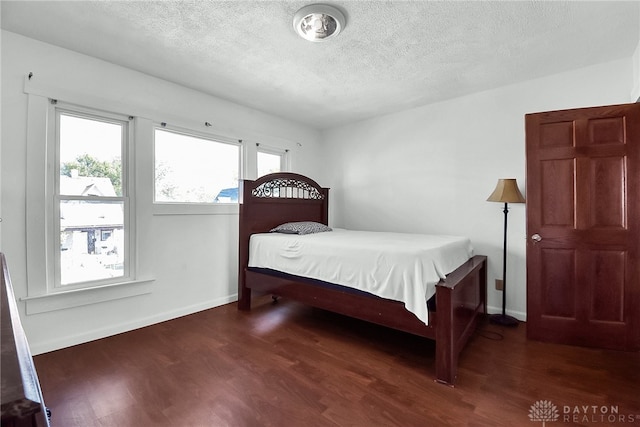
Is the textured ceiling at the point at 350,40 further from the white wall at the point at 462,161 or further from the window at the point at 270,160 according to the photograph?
the window at the point at 270,160

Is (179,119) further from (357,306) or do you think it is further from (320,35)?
(357,306)

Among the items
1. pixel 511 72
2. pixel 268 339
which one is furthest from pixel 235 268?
pixel 511 72

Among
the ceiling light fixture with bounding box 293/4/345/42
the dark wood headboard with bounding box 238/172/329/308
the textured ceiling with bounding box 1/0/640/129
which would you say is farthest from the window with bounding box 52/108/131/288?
the ceiling light fixture with bounding box 293/4/345/42

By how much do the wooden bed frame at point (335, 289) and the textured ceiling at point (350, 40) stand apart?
4.19 feet

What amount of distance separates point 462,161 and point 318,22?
2226 mm

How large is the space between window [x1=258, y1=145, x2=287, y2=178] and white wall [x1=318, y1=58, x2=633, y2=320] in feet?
3.19

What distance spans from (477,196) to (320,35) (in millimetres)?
2348

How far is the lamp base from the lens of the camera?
2.80 metres

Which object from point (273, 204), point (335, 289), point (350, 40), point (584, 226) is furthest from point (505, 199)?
point (273, 204)

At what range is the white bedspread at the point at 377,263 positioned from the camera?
6.49ft

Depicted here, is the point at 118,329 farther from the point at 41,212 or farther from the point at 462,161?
the point at 462,161

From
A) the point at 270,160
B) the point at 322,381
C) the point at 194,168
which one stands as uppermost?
the point at 270,160

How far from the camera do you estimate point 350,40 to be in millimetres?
2236

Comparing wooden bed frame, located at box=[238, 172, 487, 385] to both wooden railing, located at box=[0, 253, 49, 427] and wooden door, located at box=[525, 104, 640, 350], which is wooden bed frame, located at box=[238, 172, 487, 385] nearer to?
wooden door, located at box=[525, 104, 640, 350]
